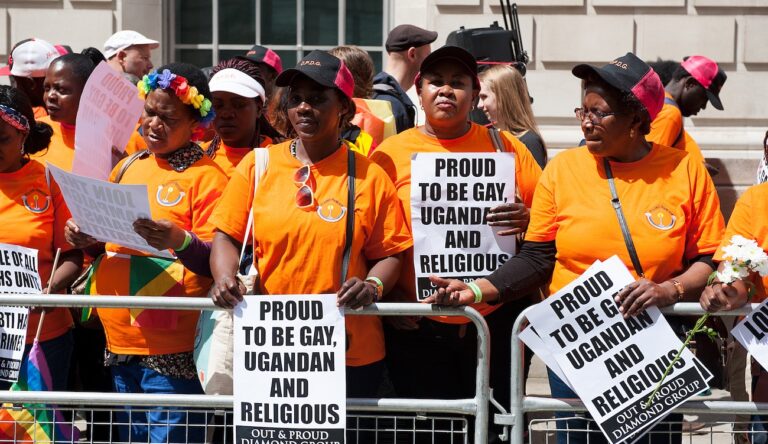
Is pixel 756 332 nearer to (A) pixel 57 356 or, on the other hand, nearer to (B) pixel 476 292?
(B) pixel 476 292

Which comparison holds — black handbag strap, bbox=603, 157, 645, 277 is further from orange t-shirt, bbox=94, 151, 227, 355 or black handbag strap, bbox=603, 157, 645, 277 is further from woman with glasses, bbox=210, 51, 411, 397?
orange t-shirt, bbox=94, 151, 227, 355

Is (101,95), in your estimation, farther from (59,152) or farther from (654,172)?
(654,172)

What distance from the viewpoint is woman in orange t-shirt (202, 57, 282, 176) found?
19.8 feet

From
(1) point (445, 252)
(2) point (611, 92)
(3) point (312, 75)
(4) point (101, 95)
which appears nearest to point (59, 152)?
(4) point (101, 95)

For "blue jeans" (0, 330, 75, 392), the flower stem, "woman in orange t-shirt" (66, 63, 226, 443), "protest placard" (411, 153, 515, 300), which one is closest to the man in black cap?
"woman in orange t-shirt" (66, 63, 226, 443)

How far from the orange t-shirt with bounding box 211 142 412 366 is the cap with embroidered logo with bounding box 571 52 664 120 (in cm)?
98

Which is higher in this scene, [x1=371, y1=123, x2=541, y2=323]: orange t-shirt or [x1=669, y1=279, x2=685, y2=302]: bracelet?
[x1=371, y1=123, x2=541, y2=323]: orange t-shirt

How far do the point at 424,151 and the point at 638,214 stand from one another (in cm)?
101

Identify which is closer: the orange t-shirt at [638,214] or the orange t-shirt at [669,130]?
the orange t-shirt at [638,214]

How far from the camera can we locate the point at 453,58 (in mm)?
5480

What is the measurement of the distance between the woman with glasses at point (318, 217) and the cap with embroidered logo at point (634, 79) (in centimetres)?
99

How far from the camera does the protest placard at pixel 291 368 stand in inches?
192

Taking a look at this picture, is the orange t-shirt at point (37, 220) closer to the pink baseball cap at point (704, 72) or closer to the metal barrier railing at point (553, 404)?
the metal barrier railing at point (553, 404)

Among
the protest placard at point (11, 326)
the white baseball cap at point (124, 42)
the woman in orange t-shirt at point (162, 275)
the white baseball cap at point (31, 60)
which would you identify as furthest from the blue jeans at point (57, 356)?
the white baseball cap at point (124, 42)
